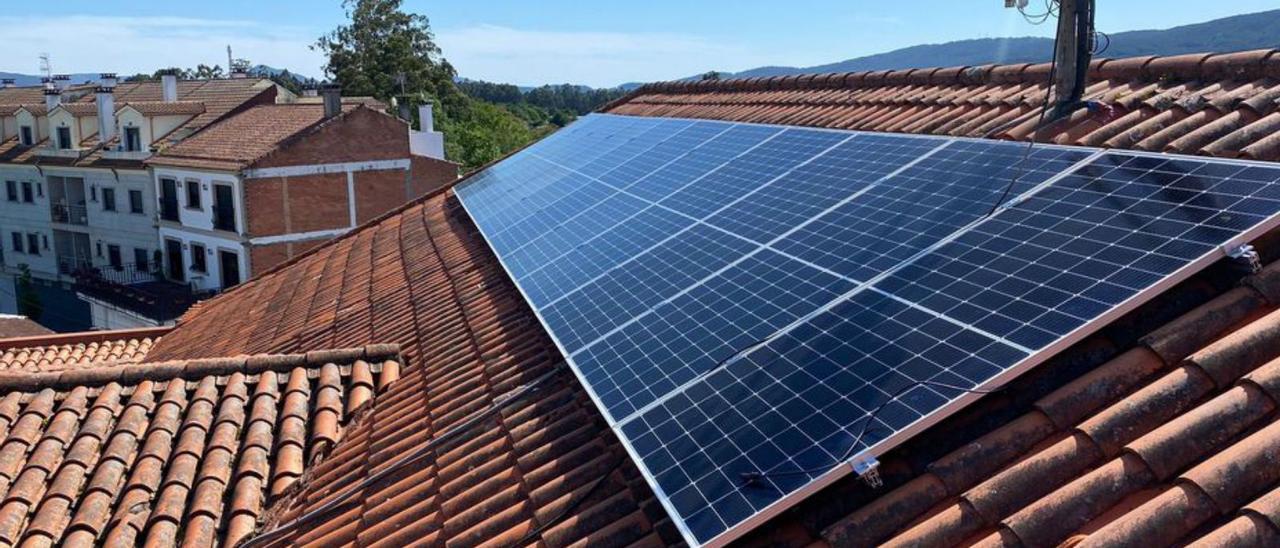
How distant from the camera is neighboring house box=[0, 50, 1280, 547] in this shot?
4203 mm

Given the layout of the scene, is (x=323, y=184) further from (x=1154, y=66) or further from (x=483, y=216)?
(x=1154, y=66)

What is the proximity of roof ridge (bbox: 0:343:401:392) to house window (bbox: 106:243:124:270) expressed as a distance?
154ft

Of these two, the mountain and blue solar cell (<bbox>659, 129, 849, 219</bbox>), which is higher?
the mountain

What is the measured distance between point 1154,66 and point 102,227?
52444 mm

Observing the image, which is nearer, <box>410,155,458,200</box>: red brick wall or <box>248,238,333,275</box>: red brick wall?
<box>248,238,333,275</box>: red brick wall

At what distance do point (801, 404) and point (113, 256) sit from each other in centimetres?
5392

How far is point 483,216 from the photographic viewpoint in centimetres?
1491

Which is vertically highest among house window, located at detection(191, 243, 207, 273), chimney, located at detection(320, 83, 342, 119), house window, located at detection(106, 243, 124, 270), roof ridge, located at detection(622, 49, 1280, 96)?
roof ridge, located at detection(622, 49, 1280, 96)

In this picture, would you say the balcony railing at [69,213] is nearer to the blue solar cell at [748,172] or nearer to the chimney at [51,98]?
the chimney at [51,98]

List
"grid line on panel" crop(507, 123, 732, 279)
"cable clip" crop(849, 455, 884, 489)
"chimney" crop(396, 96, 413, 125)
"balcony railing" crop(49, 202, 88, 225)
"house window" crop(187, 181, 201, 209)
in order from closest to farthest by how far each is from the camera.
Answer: "cable clip" crop(849, 455, 884, 489) < "grid line on panel" crop(507, 123, 732, 279) < "house window" crop(187, 181, 201, 209) < "balcony railing" crop(49, 202, 88, 225) < "chimney" crop(396, 96, 413, 125)

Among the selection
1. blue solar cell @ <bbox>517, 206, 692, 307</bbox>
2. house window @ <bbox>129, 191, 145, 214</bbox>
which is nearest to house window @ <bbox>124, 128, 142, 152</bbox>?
house window @ <bbox>129, 191, 145, 214</bbox>

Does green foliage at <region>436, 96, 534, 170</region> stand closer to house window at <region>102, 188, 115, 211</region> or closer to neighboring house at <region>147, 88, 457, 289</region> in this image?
house window at <region>102, 188, 115, 211</region>

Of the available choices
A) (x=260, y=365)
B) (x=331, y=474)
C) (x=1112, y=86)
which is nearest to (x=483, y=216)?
(x=260, y=365)

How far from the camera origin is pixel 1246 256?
493 cm
